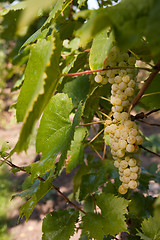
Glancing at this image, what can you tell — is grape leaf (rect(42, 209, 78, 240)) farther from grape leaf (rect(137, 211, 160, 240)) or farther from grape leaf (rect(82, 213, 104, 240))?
grape leaf (rect(137, 211, 160, 240))

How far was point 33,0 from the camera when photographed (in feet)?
0.70

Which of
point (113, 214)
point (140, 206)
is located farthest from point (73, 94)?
point (140, 206)

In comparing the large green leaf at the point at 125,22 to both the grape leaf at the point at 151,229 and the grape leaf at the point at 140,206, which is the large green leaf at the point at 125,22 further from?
the grape leaf at the point at 140,206

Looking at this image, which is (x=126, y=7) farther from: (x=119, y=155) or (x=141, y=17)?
(x=119, y=155)

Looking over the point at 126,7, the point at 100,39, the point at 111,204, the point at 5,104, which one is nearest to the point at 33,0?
the point at 126,7

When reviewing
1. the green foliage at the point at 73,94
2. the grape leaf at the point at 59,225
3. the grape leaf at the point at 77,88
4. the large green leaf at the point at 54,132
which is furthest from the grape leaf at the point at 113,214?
the grape leaf at the point at 77,88

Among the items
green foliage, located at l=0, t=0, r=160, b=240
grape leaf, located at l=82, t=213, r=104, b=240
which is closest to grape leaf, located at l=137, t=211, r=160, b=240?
green foliage, located at l=0, t=0, r=160, b=240

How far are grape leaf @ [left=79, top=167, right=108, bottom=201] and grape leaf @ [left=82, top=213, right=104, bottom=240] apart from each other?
117mm

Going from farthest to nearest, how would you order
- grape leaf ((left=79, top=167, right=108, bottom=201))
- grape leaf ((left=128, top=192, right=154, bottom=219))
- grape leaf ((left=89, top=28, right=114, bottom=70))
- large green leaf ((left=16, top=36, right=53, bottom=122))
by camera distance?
grape leaf ((left=128, top=192, right=154, bottom=219)) → grape leaf ((left=79, top=167, right=108, bottom=201)) → grape leaf ((left=89, top=28, right=114, bottom=70)) → large green leaf ((left=16, top=36, right=53, bottom=122))

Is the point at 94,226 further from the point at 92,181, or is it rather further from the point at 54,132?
the point at 54,132

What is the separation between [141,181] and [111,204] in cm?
40

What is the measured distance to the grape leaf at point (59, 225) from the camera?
71 centimetres

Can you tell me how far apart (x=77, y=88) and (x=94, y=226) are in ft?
1.53

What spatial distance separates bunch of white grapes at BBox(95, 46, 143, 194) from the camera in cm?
58
